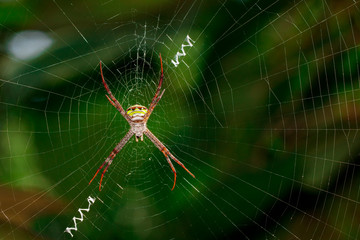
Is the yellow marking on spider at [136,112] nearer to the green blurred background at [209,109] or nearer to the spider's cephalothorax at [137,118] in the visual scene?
the spider's cephalothorax at [137,118]

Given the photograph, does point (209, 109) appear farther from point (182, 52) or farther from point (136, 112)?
point (136, 112)

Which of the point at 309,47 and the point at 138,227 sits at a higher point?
the point at 309,47

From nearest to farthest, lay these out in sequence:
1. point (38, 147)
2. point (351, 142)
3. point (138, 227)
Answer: point (351, 142), point (38, 147), point (138, 227)

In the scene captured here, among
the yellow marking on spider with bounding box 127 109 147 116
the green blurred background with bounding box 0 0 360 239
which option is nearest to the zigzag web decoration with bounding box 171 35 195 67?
the green blurred background with bounding box 0 0 360 239

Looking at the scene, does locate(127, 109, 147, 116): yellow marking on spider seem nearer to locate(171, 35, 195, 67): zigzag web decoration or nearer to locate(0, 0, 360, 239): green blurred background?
locate(0, 0, 360, 239): green blurred background

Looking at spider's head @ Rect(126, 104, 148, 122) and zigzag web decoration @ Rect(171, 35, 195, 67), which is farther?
spider's head @ Rect(126, 104, 148, 122)

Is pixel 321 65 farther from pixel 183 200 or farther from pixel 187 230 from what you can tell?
pixel 187 230

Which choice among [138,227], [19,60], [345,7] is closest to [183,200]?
[138,227]
